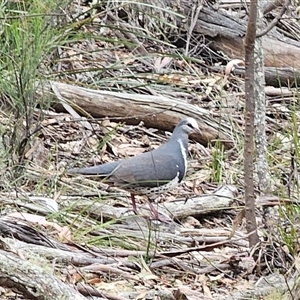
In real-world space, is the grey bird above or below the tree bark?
below

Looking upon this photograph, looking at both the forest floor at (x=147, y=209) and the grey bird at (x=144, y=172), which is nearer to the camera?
the forest floor at (x=147, y=209)

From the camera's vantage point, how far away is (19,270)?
2.74 metres

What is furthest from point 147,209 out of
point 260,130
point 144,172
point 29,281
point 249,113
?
point 29,281

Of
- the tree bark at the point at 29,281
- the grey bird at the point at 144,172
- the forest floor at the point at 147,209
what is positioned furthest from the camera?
the grey bird at the point at 144,172

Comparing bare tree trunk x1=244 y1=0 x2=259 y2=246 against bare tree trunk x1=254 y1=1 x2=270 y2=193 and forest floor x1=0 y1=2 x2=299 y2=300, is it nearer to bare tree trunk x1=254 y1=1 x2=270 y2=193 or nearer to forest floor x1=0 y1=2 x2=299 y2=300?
forest floor x1=0 y1=2 x2=299 y2=300

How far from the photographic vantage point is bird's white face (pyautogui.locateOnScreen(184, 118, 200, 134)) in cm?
606

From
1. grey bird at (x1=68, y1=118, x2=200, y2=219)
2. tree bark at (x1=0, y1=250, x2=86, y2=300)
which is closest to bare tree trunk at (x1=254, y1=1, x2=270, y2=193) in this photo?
grey bird at (x1=68, y1=118, x2=200, y2=219)

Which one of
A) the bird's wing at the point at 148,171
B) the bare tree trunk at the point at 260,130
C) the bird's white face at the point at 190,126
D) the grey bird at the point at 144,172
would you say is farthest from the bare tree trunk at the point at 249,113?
the bird's white face at the point at 190,126

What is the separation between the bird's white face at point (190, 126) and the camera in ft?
19.9

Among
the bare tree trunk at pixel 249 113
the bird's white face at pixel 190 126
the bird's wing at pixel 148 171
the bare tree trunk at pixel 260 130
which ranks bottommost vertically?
the bird's white face at pixel 190 126

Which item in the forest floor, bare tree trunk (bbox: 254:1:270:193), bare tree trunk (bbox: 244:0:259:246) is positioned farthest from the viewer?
bare tree trunk (bbox: 254:1:270:193)

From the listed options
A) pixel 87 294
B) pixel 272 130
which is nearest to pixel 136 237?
pixel 87 294

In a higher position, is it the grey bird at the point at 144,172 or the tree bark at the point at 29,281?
the tree bark at the point at 29,281

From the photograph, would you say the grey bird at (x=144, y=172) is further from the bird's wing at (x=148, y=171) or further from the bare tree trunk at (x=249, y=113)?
the bare tree trunk at (x=249, y=113)
